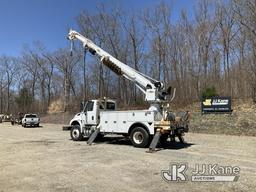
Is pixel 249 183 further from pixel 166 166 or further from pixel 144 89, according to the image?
pixel 144 89

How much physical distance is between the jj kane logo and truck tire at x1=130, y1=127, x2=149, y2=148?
4.61 metres

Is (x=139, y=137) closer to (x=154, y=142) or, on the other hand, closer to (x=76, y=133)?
(x=154, y=142)

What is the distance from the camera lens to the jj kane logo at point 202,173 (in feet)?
30.5

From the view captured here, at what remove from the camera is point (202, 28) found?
44.8 metres

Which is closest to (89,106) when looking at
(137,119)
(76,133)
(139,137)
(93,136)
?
(76,133)

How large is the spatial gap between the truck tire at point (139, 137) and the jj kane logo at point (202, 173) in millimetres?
4607

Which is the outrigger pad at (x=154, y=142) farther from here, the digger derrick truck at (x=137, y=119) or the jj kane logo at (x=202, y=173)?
the jj kane logo at (x=202, y=173)

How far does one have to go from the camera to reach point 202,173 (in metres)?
10.2

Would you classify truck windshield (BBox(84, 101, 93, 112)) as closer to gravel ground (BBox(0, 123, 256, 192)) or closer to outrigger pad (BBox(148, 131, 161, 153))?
gravel ground (BBox(0, 123, 256, 192))

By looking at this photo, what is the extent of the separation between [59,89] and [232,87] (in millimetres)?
45066

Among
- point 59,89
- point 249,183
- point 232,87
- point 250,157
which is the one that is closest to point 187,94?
point 232,87

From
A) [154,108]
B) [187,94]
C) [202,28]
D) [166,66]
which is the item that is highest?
[202,28]

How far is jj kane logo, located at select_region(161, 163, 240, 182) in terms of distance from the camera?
9.29 m

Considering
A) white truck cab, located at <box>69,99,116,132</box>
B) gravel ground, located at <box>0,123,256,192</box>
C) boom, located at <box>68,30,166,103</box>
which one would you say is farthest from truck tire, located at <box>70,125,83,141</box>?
boom, located at <box>68,30,166,103</box>
